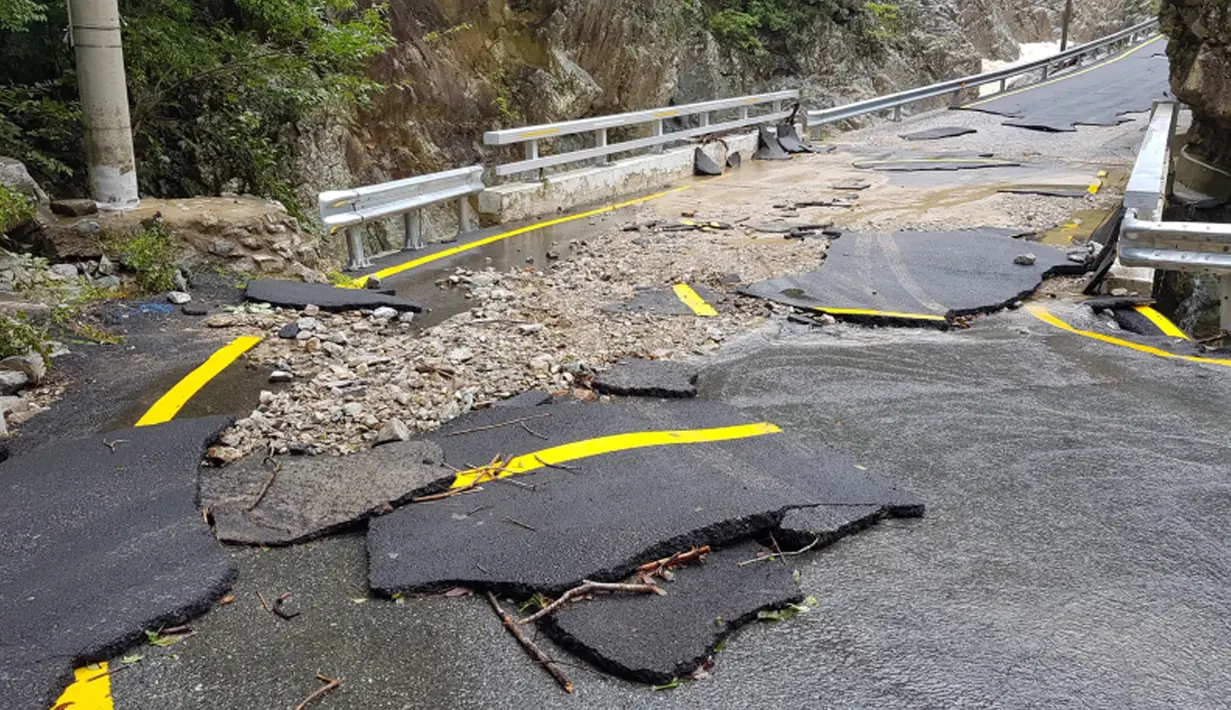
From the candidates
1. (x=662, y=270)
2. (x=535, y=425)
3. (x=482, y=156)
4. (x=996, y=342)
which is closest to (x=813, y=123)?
(x=482, y=156)

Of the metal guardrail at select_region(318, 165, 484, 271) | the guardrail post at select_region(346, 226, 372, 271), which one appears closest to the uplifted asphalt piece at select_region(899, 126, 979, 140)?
the metal guardrail at select_region(318, 165, 484, 271)

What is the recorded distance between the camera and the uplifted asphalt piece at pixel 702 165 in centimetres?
1596

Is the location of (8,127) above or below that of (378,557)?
above

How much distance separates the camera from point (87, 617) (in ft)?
10.5

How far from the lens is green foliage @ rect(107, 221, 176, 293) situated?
7.42m

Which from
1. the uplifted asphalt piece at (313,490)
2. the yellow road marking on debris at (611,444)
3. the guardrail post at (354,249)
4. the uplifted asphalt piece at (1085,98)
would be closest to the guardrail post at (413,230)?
the guardrail post at (354,249)

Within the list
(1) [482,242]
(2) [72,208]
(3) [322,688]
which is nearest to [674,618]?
(3) [322,688]

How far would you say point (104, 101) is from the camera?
8086 mm

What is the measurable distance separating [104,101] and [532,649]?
728 centimetres

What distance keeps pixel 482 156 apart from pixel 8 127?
898 centimetres

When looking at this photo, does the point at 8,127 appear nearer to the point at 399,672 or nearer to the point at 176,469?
the point at 176,469

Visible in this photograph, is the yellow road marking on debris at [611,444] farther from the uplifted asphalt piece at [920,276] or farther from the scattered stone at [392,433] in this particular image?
the uplifted asphalt piece at [920,276]

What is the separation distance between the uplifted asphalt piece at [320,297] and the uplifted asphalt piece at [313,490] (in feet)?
9.63

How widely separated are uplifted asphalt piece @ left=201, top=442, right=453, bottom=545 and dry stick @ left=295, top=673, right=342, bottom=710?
0.93 meters
